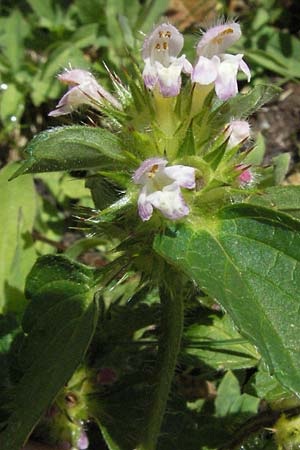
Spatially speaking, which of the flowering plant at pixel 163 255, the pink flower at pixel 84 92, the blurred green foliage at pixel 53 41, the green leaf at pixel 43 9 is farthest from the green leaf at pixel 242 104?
the green leaf at pixel 43 9

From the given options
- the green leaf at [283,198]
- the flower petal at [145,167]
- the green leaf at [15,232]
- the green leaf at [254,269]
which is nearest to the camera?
the green leaf at [254,269]

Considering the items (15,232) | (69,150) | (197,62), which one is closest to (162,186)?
(69,150)

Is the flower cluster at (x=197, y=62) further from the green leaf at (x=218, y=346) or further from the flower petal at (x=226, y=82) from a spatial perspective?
the green leaf at (x=218, y=346)

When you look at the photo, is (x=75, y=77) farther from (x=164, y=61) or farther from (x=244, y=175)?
(x=244, y=175)

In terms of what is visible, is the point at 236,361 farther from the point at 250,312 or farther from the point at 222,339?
the point at 250,312

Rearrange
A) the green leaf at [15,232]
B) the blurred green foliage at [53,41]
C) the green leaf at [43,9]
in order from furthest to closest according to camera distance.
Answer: the green leaf at [43,9] → the blurred green foliage at [53,41] → the green leaf at [15,232]


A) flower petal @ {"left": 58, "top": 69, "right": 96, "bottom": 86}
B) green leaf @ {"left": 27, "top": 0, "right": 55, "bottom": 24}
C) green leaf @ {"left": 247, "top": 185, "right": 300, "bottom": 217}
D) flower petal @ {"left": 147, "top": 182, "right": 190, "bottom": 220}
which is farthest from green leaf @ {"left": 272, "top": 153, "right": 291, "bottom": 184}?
green leaf @ {"left": 27, "top": 0, "right": 55, "bottom": 24}

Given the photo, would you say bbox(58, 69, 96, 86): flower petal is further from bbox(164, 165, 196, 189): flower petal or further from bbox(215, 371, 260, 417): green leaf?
bbox(215, 371, 260, 417): green leaf
